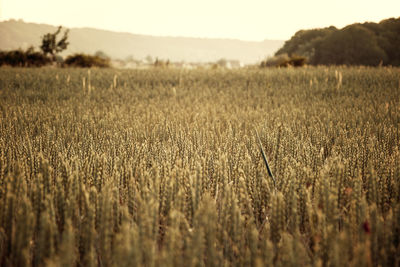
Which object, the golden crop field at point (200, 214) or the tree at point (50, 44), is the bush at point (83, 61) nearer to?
the tree at point (50, 44)

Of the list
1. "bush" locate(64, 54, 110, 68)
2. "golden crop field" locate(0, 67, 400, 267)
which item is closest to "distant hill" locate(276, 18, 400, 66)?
"bush" locate(64, 54, 110, 68)

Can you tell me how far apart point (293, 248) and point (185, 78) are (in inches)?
309

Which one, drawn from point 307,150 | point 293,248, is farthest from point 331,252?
point 307,150

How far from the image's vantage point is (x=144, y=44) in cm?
16838

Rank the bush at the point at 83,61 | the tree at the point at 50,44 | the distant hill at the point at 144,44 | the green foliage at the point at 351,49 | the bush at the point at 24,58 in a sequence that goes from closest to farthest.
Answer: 1. the bush at the point at 83,61
2. the bush at the point at 24,58
3. the tree at the point at 50,44
4. the green foliage at the point at 351,49
5. the distant hill at the point at 144,44

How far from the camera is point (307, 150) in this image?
6.13ft

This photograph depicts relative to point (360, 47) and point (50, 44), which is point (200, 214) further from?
point (360, 47)

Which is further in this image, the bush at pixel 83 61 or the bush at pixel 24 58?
the bush at pixel 24 58

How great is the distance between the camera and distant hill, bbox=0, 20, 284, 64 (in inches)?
5733

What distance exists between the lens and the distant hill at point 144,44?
146 meters

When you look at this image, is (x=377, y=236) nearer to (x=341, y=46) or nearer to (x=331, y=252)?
(x=331, y=252)

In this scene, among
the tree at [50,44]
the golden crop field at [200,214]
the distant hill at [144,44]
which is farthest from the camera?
the distant hill at [144,44]

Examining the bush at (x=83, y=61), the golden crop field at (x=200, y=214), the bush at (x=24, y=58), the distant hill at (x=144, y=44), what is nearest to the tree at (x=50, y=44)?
the bush at (x=24, y=58)

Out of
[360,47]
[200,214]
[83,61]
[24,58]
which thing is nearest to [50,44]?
[24,58]
